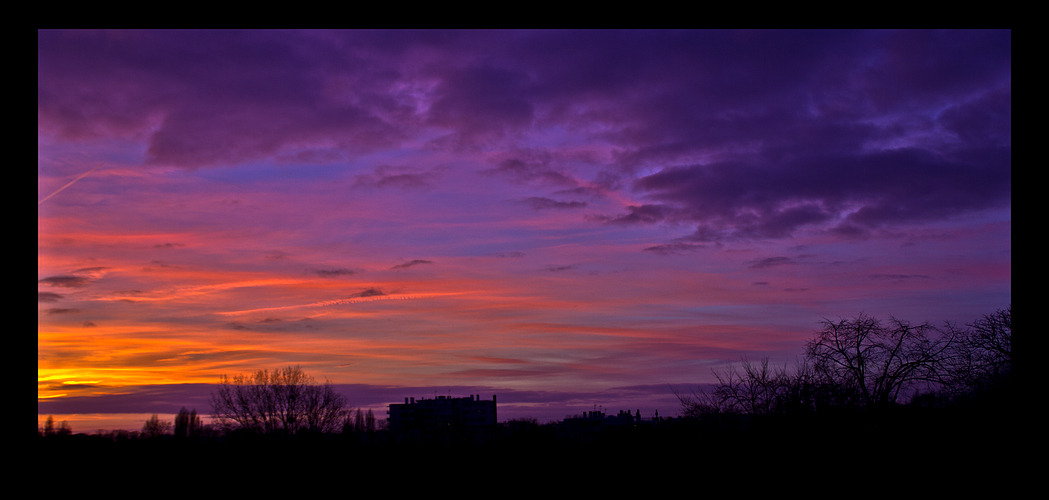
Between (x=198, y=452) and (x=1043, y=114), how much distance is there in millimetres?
12929

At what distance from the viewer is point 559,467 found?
31.4 ft

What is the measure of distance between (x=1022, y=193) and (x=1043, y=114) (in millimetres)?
560

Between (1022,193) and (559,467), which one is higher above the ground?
(1022,193)
